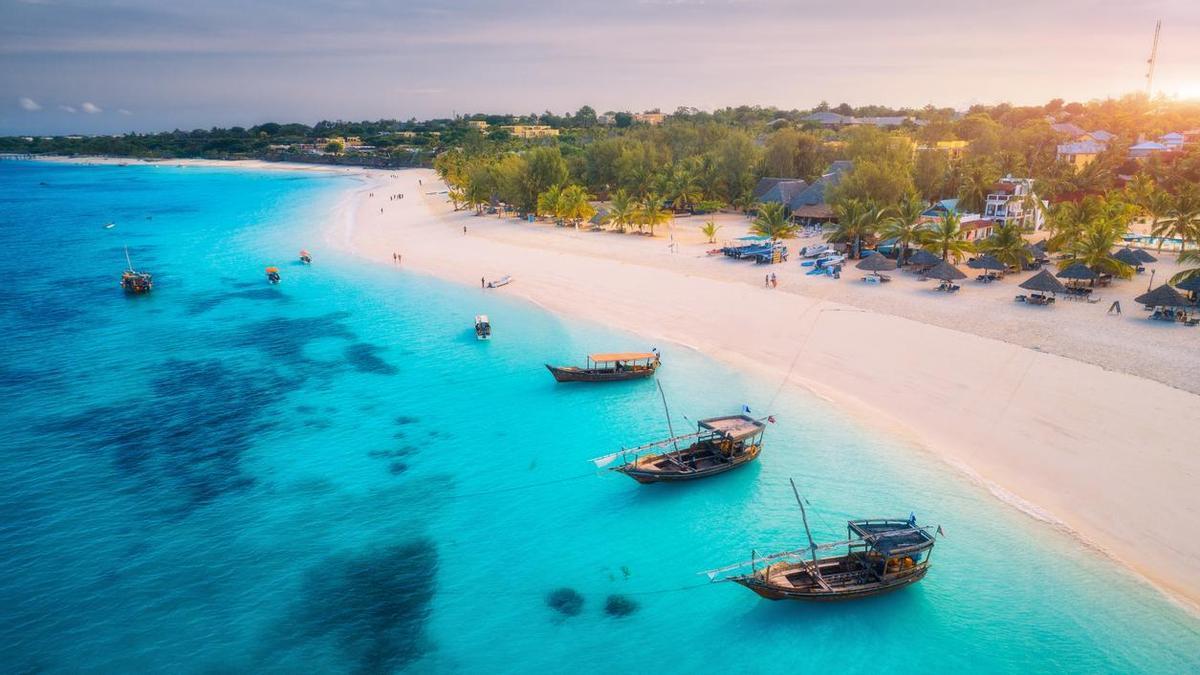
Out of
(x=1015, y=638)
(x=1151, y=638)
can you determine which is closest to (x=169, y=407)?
(x=1015, y=638)

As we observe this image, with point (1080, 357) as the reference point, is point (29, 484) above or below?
below

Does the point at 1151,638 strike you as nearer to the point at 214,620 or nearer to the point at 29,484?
the point at 214,620

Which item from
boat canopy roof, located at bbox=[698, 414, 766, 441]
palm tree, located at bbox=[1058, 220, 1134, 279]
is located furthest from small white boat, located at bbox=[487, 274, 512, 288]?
palm tree, located at bbox=[1058, 220, 1134, 279]

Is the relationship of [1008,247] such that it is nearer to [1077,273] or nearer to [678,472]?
[1077,273]

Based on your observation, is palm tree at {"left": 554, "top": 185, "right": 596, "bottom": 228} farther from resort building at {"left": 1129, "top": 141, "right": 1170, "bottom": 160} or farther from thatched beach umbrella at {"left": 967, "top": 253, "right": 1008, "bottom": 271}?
resort building at {"left": 1129, "top": 141, "right": 1170, "bottom": 160}

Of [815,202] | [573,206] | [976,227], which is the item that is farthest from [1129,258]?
[573,206]
